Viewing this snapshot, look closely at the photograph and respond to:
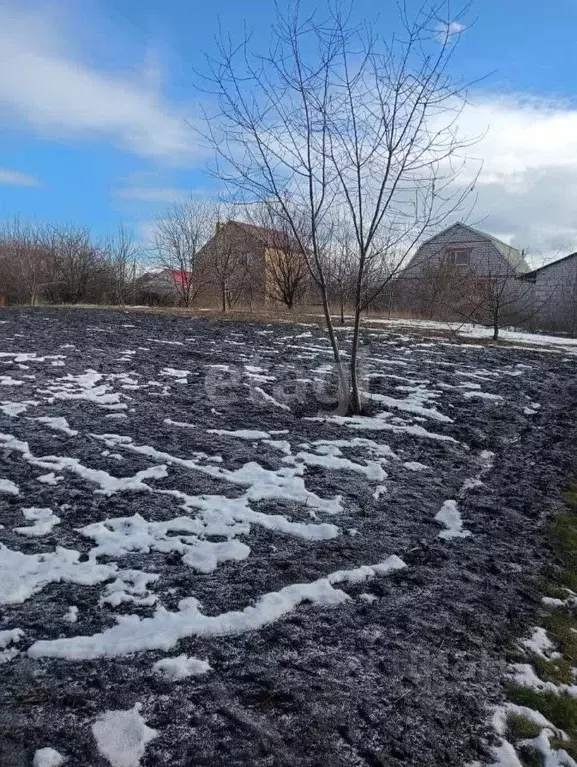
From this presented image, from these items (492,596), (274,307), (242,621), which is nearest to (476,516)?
(492,596)

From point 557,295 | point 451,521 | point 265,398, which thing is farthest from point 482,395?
point 557,295

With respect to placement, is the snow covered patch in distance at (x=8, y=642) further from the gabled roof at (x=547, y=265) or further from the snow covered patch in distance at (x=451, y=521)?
the gabled roof at (x=547, y=265)

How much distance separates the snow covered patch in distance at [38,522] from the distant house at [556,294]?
1659 centimetres

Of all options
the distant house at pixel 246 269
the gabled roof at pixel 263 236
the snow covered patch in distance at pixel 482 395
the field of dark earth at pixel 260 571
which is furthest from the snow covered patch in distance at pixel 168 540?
the distant house at pixel 246 269

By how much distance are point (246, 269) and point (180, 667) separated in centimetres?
1795

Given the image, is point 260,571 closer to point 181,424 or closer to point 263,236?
point 181,424

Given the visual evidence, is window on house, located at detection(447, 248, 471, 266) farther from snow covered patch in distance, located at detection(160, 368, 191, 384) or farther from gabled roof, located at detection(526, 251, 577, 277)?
snow covered patch in distance, located at detection(160, 368, 191, 384)

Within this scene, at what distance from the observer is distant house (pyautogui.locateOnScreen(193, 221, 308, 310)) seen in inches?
689

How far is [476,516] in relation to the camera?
2.90 metres

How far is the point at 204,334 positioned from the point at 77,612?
7.86 m

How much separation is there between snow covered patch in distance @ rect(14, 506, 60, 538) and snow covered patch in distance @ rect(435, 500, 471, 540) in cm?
191

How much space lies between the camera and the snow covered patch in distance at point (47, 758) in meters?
1.25

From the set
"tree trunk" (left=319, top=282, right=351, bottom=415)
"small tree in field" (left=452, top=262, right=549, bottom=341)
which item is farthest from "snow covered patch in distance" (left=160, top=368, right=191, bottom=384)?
"small tree in field" (left=452, top=262, right=549, bottom=341)

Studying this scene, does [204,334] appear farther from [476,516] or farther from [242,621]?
[242,621]
